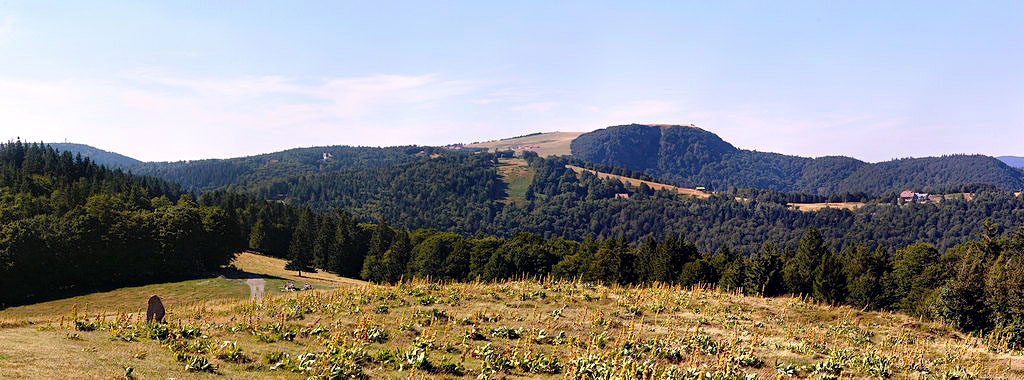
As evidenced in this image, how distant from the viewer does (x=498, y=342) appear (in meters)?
22.8

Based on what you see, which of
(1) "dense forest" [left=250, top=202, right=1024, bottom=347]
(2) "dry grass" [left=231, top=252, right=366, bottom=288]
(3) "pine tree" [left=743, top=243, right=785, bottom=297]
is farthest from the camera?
(2) "dry grass" [left=231, top=252, right=366, bottom=288]

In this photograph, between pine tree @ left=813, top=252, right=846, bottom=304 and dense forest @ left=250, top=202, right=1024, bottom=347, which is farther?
pine tree @ left=813, top=252, right=846, bottom=304

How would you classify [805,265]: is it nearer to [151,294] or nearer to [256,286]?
[256,286]

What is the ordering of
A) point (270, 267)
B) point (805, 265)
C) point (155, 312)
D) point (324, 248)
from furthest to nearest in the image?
point (324, 248), point (270, 267), point (805, 265), point (155, 312)

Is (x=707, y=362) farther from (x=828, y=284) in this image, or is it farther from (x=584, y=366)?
(x=828, y=284)

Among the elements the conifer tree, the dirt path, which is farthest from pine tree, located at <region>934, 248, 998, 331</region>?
the conifer tree

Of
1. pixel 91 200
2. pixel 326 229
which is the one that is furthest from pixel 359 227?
pixel 91 200

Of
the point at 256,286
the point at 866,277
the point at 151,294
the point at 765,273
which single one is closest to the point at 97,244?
the point at 151,294

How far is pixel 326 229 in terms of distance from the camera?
422ft

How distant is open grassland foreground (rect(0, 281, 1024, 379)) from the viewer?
57.5 feet

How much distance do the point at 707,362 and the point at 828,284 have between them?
5903cm

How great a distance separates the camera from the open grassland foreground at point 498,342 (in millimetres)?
17531

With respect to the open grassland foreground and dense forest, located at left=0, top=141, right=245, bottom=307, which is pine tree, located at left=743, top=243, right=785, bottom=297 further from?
dense forest, located at left=0, top=141, right=245, bottom=307

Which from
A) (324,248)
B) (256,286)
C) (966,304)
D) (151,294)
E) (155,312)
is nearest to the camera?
(155,312)
